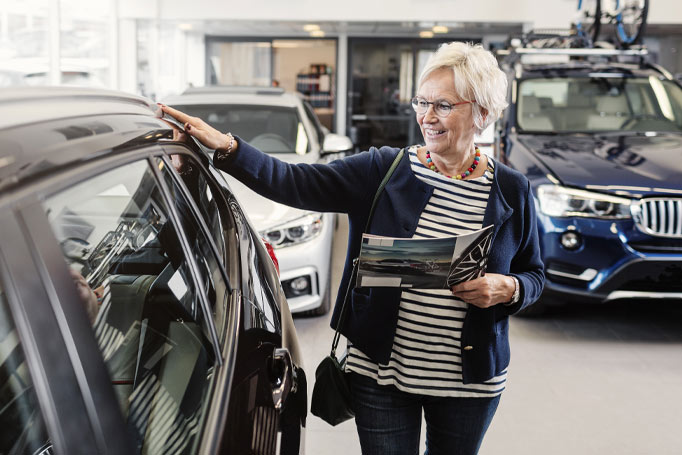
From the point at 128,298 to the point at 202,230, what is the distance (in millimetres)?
242

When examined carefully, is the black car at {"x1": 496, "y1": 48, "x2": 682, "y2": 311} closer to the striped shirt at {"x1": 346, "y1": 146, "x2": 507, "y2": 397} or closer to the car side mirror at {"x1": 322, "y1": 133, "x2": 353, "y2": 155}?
the car side mirror at {"x1": 322, "y1": 133, "x2": 353, "y2": 155}

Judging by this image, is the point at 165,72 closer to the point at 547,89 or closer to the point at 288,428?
the point at 547,89

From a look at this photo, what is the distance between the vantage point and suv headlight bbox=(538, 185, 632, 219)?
4.40 meters

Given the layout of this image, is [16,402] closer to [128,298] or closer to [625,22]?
[128,298]

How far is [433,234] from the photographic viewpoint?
1.93 m

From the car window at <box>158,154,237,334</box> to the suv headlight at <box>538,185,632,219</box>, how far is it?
3.04m

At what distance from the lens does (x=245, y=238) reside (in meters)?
2.03

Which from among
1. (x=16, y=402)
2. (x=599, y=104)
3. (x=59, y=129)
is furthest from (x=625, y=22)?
(x=16, y=402)

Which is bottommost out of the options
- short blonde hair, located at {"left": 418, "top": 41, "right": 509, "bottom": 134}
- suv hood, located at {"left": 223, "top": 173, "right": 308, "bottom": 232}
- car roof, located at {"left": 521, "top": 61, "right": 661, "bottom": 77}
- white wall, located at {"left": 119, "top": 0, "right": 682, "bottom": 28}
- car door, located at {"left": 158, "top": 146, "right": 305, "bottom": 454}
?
suv hood, located at {"left": 223, "top": 173, "right": 308, "bottom": 232}

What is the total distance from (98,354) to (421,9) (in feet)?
39.5

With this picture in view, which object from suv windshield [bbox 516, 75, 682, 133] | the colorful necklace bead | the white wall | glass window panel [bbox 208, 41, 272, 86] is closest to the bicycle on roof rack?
suv windshield [bbox 516, 75, 682, 133]

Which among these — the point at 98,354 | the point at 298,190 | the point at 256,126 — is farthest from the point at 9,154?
the point at 256,126

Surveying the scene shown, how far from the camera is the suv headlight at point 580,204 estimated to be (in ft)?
14.4

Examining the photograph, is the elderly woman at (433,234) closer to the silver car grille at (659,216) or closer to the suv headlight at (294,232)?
the suv headlight at (294,232)
